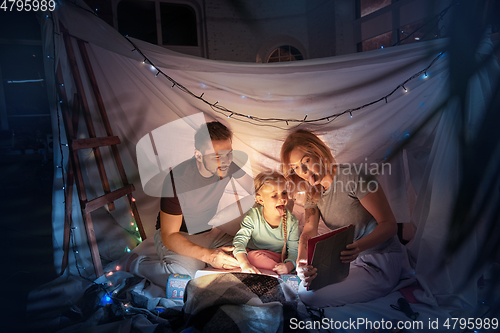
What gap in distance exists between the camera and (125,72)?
2025 millimetres

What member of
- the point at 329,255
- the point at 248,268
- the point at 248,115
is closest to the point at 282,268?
the point at 248,268

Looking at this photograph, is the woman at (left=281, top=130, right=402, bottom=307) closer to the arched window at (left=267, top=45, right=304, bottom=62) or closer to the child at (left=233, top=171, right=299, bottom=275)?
the child at (left=233, top=171, right=299, bottom=275)

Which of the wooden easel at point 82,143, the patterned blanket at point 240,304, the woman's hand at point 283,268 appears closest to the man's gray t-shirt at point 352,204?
the woman's hand at point 283,268

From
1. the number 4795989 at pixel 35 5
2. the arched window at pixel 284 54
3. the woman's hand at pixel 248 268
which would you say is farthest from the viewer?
the arched window at pixel 284 54

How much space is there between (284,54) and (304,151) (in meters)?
4.11

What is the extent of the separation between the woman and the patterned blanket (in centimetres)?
15

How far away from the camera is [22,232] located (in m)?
3.13

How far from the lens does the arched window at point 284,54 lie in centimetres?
536

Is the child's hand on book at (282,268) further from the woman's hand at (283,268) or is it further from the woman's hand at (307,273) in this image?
the woman's hand at (307,273)

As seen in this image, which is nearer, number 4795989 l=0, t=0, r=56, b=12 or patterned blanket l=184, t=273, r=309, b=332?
patterned blanket l=184, t=273, r=309, b=332

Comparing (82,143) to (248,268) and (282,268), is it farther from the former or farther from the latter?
(282,268)

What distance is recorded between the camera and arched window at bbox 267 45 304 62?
5363 millimetres

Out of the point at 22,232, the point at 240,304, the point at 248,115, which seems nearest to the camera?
the point at 240,304

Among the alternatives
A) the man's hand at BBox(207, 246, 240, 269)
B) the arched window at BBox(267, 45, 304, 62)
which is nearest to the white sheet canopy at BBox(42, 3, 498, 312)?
the man's hand at BBox(207, 246, 240, 269)
